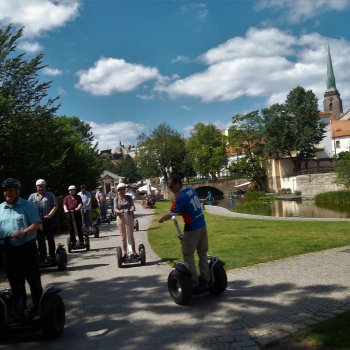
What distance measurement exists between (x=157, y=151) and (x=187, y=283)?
71.2 meters

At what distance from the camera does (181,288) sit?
5312mm

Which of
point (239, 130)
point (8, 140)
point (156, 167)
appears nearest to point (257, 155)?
point (239, 130)

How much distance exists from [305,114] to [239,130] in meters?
10.6

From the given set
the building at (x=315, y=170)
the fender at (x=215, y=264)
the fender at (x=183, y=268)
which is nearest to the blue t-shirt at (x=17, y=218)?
the fender at (x=183, y=268)

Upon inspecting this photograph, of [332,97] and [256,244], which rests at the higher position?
[332,97]

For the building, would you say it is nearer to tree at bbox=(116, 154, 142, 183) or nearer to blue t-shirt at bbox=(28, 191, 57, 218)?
blue t-shirt at bbox=(28, 191, 57, 218)

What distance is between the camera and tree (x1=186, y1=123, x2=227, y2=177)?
69688mm

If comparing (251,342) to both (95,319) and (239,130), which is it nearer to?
(95,319)

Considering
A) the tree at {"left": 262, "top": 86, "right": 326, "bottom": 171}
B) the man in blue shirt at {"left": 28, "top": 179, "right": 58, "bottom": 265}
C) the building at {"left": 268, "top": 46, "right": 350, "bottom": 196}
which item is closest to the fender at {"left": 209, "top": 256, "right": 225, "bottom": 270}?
the man in blue shirt at {"left": 28, "top": 179, "right": 58, "bottom": 265}

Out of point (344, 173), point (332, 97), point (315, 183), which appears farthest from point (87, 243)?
point (332, 97)

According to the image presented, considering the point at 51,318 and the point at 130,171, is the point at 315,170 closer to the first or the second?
the point at 51,318

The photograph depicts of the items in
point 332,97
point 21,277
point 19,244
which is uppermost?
point 332,97

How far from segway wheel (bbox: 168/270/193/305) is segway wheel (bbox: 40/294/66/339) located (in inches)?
64.5

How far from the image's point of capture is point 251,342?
13.2 feet
